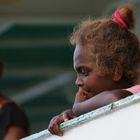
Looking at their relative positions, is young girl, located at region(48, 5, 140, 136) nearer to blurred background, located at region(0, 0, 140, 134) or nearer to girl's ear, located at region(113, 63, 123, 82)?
girl's ear, located at region(113, 63, 123, 82)

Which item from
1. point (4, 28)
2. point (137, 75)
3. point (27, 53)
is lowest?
point (27, 53)

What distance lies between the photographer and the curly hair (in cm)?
191

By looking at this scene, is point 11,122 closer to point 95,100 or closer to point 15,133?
point 15,133

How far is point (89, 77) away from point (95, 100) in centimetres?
14

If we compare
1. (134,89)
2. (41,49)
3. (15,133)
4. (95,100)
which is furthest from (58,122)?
(41,49)

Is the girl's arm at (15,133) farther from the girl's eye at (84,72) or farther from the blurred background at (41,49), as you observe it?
the blurred background at (41,49)

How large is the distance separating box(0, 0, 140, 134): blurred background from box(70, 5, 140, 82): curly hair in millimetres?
3248

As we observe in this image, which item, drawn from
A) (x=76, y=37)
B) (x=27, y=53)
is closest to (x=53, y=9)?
(x=27, y=53)

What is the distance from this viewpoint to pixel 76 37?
79.5 inches

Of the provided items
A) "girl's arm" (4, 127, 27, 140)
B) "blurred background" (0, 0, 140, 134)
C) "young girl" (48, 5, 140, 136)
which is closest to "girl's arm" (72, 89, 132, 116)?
"young girl" (48, 5, 140, 136)

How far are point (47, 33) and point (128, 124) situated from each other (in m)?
4.56

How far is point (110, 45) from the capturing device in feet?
6.26

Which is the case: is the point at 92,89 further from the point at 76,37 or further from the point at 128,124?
the point at 128,124

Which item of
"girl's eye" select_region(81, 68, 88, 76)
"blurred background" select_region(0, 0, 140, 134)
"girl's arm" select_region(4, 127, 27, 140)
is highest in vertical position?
"girl's eye" select_region(81, 68, 88, 76)
